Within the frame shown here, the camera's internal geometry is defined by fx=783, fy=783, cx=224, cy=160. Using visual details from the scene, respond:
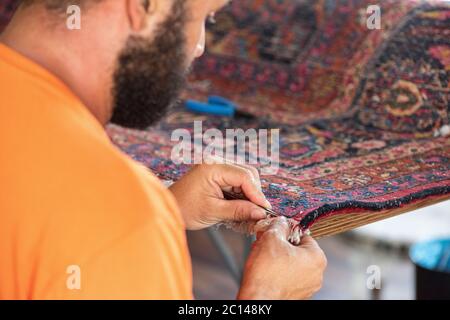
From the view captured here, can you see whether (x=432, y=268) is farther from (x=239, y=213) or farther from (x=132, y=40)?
(x=132, y=40)

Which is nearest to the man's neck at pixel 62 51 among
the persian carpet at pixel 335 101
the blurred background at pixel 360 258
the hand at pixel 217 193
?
the hand at pixel 217 193

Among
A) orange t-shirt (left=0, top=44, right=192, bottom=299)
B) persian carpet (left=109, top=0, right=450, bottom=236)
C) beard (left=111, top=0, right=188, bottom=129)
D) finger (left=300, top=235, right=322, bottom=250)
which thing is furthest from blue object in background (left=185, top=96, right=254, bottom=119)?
orange t-shirt (left=0, top=44, right=192, bottom=299)

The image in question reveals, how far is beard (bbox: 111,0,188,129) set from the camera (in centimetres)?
113

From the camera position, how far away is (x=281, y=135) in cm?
229

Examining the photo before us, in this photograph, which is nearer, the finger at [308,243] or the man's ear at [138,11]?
the man's ear at [138,11]

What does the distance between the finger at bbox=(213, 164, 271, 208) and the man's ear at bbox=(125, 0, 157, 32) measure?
17.7 inches

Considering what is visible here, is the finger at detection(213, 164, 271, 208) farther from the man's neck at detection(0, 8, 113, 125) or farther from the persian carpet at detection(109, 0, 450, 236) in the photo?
the man's neck at detection(0, 8, 113, 125)

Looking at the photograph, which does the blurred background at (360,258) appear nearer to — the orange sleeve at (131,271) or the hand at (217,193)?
the hand at (217,193)

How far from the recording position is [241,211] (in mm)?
1492

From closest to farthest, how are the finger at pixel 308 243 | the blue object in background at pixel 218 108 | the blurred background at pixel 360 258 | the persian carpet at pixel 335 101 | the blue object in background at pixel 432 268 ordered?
the finger at pixel 308 243 → the persian carpet at pixel 335 101 → the blue object in background at pixel 432 268 → the blue object in background at pixel 218 108 → the blurred background at pixel 360 258

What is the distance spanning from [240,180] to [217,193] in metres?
0.05

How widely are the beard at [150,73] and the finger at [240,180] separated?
256 mm

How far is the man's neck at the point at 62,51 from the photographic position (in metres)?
1.11
